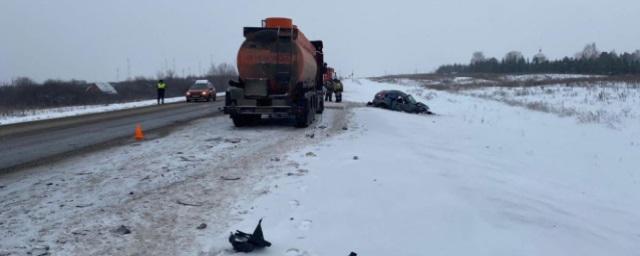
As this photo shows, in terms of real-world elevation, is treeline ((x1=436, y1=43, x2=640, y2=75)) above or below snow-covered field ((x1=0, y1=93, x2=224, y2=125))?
above

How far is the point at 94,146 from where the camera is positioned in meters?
12.4

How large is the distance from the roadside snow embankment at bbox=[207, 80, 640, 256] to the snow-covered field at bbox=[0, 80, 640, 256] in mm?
27

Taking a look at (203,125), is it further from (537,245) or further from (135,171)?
(537,245)

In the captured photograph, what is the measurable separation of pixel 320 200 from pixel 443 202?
5.26 feet

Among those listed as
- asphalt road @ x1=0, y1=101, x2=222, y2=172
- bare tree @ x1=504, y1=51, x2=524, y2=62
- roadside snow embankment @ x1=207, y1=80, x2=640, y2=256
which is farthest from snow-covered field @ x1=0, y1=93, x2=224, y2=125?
bare tree @ x1=504, y1=51, x2=524, y2=62

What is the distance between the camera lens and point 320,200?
7102mm

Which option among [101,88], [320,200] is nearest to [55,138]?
[320,200]

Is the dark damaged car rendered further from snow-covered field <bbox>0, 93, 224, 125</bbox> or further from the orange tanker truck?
snow-covered field <bbox>0, 93, 224, 125</bbox>

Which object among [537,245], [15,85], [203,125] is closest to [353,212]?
Answer: [537,245]

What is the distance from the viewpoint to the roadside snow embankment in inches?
231

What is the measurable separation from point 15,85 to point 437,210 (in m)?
58.2

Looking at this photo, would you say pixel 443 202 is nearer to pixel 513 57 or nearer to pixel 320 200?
pixel 320 200

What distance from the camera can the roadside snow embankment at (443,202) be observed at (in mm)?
5867

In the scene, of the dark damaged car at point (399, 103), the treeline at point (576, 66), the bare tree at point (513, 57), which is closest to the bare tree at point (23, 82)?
the dark damaged car at point (399, 103)
